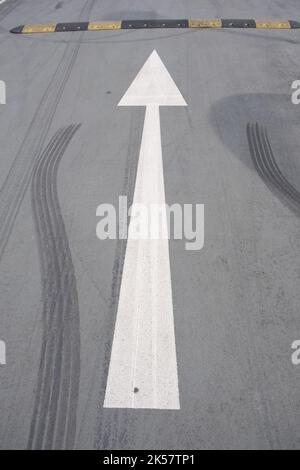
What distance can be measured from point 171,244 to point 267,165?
2.24 m

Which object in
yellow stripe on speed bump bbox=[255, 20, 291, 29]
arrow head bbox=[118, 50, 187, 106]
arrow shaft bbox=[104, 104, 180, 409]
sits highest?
yellow stripe on speed bump bbox=[255, 20, 291, 29]

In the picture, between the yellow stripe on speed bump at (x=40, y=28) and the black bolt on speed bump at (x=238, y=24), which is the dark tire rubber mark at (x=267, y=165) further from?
the yellow stripe on speed bump at (x=40, y=28)

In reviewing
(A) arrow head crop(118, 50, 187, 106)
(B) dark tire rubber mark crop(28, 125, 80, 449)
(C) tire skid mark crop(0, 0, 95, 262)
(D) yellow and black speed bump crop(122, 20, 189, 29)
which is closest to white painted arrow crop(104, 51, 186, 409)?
(B) dark tire rubber mark crop(28, 125, 80, 449)

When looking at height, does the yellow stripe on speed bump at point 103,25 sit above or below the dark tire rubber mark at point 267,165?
above

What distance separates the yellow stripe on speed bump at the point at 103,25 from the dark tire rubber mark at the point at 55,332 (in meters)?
6.04

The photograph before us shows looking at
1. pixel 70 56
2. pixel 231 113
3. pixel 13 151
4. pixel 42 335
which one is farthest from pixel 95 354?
pixel 70 56

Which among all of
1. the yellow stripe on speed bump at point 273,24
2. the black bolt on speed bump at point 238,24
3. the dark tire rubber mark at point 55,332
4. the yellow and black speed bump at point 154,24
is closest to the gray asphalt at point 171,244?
the dark tire rubber mark at point 55,332

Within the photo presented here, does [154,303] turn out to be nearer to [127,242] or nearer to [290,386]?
[127,242]

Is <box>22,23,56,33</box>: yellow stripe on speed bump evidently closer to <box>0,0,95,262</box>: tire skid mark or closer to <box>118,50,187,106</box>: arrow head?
<box>0,0,95,262</box>: tire skid mark

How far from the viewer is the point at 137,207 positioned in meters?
5.23

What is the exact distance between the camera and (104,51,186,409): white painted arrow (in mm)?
3535

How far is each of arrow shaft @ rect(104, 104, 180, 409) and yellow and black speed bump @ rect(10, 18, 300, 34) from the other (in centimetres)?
679

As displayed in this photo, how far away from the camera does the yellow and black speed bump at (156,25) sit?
372 inches

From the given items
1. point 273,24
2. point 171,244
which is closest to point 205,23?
point 273,24
